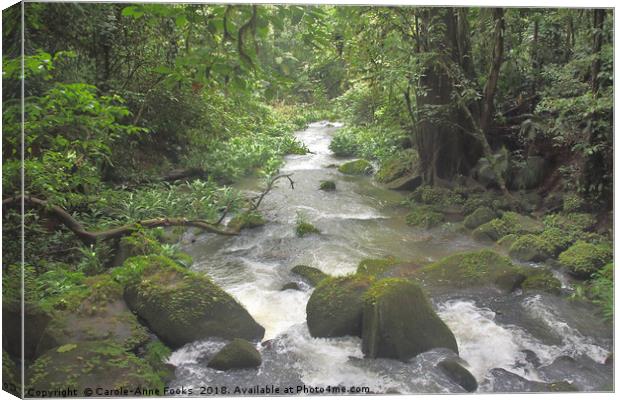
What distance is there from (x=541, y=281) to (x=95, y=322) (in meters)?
2.90

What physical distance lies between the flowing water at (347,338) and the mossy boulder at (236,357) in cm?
4

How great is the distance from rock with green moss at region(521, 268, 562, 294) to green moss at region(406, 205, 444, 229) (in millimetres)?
693

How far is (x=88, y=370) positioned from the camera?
305cm

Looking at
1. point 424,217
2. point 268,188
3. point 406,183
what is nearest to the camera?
point 268,188

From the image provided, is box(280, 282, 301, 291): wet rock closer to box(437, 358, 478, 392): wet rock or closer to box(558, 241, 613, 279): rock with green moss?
box(437, 358, 478, 392): wet rock

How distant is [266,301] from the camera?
335 centimetres

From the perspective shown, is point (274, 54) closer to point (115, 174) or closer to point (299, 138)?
point (299, 138)

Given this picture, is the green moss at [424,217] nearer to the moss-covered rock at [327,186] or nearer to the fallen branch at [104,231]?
the moss-covered rock at [327,186]

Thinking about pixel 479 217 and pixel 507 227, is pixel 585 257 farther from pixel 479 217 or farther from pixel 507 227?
pixel 479 217

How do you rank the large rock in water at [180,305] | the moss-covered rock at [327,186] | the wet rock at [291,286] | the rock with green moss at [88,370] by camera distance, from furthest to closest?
the moss-covered rock at [327,186]
the wet rock at [291,286]
the large rock in water at [180,305]
the rock with green moss at [88,370]

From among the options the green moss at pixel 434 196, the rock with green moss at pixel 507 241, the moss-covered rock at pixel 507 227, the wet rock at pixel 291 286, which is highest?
the green moss at pixel 434 196

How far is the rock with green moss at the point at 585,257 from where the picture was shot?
135 inches

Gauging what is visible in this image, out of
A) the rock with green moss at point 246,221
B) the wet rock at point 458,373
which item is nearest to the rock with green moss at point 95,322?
the rock with green moss at point 246,221

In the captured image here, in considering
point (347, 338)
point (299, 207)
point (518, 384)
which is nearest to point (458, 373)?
point (518, 384)
